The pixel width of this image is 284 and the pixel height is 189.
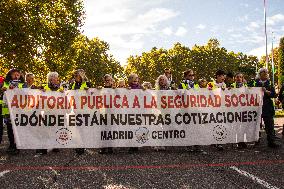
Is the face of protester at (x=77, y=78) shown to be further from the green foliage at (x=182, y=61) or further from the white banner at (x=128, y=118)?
the green foliage at (x=182, y=61)

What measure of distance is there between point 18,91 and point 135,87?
2.81 metres

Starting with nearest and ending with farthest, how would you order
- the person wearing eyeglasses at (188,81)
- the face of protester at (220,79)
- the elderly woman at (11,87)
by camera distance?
the elderly woman at (11,87), the person wearing eyeglasses at (188,81), the face of protester at (220,79)

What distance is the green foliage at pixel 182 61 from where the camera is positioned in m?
88.8

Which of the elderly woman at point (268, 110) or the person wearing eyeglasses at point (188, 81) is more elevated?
the person wearing eyeglasses at point (188, 81)

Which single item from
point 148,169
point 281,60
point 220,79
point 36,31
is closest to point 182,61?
point 281,60

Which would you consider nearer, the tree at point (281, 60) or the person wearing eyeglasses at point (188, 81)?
the person wearing eyeglasses at point (188, 81)

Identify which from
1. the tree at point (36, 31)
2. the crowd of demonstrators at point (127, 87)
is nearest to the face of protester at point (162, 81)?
the crowd of demonstrators at point (127, 87)

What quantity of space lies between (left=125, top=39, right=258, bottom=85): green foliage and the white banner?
77.1 meters

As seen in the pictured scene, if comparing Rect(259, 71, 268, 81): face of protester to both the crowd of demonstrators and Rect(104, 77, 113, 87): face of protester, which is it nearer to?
the crowd of demonstrators

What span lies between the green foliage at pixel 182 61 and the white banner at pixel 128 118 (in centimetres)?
7707

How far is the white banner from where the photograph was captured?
8820 millimetres

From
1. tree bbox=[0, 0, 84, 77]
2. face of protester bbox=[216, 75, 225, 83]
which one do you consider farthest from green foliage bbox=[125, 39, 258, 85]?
face of protester bbox=[216, 75, 225, 83]

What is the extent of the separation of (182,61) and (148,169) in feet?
274

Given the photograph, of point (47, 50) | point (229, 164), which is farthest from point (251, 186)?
point (47, 50)
